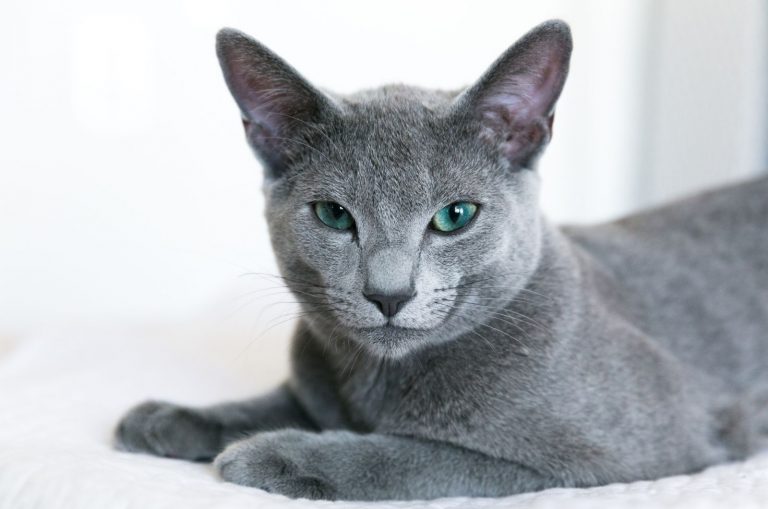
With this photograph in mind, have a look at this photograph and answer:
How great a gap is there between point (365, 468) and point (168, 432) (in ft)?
1.10

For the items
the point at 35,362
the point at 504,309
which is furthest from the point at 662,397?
the point at 35,362

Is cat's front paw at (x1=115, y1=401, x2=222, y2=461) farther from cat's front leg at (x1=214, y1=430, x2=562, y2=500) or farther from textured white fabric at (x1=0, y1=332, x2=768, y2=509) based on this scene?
cat's front leg at (x1=214, y1=430, x2=562, y2=500)

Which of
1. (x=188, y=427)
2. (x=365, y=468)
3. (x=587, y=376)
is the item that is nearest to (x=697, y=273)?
(x=587, y=376)

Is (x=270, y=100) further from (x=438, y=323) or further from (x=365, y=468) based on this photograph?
(x=365, y=468)

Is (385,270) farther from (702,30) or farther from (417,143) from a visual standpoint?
(702,30)

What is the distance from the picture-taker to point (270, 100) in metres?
1.22

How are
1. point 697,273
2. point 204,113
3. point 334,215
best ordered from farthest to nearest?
1. point 204,113
2. point 697,273
3. point 334,215

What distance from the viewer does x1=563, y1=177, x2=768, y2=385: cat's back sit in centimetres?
150

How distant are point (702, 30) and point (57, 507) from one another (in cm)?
248

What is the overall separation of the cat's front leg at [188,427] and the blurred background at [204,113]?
0.66m

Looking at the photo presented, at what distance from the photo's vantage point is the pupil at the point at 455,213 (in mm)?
1124

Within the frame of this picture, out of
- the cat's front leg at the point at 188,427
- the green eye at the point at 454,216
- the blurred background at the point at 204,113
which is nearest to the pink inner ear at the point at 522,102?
the green eye at the point at 454,216

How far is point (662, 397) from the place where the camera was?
1.26 m

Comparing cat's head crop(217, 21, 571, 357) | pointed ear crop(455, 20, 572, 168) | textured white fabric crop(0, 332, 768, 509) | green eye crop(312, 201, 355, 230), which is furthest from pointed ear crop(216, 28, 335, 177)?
textured white fabric crop(0, 332, 768, 509)
